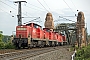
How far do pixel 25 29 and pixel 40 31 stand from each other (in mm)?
5289

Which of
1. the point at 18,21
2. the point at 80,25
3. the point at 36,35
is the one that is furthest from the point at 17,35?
the point at 80,25

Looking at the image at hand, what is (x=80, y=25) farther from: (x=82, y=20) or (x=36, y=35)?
(x=36, y=35)

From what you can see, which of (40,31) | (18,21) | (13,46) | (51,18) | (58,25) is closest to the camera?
(13,46)

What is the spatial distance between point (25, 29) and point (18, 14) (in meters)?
Result: 12.4

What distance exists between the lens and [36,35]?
109ft

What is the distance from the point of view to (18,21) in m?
40.2

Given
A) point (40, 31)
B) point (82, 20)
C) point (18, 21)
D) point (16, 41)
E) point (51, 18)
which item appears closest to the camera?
point (16, 41)

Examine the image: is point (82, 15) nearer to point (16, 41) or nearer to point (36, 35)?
point (36, 35)

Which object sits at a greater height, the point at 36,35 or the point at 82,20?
the point at 82,20

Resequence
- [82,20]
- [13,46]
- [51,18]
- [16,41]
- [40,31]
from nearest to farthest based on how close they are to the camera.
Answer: [16,41] → [13,46] → [40,31] → [82,20] → [51,18]

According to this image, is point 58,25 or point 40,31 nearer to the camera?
point 40,31

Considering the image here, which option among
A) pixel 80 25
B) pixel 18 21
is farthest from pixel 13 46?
pixel 80 25

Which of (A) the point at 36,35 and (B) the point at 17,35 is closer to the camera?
(B) the point at 17,35

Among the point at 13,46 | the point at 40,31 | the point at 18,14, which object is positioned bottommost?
the point at 13,46
